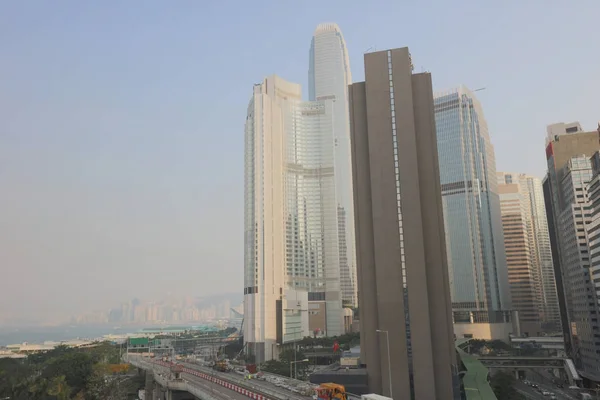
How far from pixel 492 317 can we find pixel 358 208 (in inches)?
5768

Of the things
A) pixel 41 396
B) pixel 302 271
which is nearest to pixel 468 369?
pixel 41 396

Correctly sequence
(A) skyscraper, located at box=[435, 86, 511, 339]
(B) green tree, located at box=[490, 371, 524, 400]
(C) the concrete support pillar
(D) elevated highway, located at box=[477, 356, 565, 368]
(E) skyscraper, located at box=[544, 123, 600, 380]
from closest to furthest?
(B) green tree, located at box=[490, 371, 524, 400]
(C) the concrete support pillar
(E) skyscraper, located at box=[544, 123, 600, 380]
(D) elevated highway, located at box=[477, 356, 565, 368]
(A) skyscraper, located at box=[435, 86, 511, 339]

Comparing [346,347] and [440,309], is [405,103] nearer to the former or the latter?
[440,309]

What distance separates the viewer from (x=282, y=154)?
175625 millimetres

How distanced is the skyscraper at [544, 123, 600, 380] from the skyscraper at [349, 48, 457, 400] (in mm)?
64711

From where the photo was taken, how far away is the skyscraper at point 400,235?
60.2m

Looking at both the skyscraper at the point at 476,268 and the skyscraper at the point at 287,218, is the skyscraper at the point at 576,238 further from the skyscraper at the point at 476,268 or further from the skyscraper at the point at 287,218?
the skyscraper at the point at 287,218

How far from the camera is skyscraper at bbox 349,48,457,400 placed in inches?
2370

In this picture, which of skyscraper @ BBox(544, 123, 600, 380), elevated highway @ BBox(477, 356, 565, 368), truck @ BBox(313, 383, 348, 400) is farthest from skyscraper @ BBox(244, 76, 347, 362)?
truck @ BBox(313, 383, 348, 400)

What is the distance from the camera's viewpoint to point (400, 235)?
64500 mm

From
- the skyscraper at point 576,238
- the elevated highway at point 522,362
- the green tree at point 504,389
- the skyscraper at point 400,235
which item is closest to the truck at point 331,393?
the skyscraper at point 400,235

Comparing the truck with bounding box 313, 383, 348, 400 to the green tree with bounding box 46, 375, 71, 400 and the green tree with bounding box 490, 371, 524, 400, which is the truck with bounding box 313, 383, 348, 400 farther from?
the green tree with bounding box 490, 371, 524, 400

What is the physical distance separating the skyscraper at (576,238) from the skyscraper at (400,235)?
64711mm

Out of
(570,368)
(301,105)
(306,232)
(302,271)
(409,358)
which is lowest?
(570,368)
